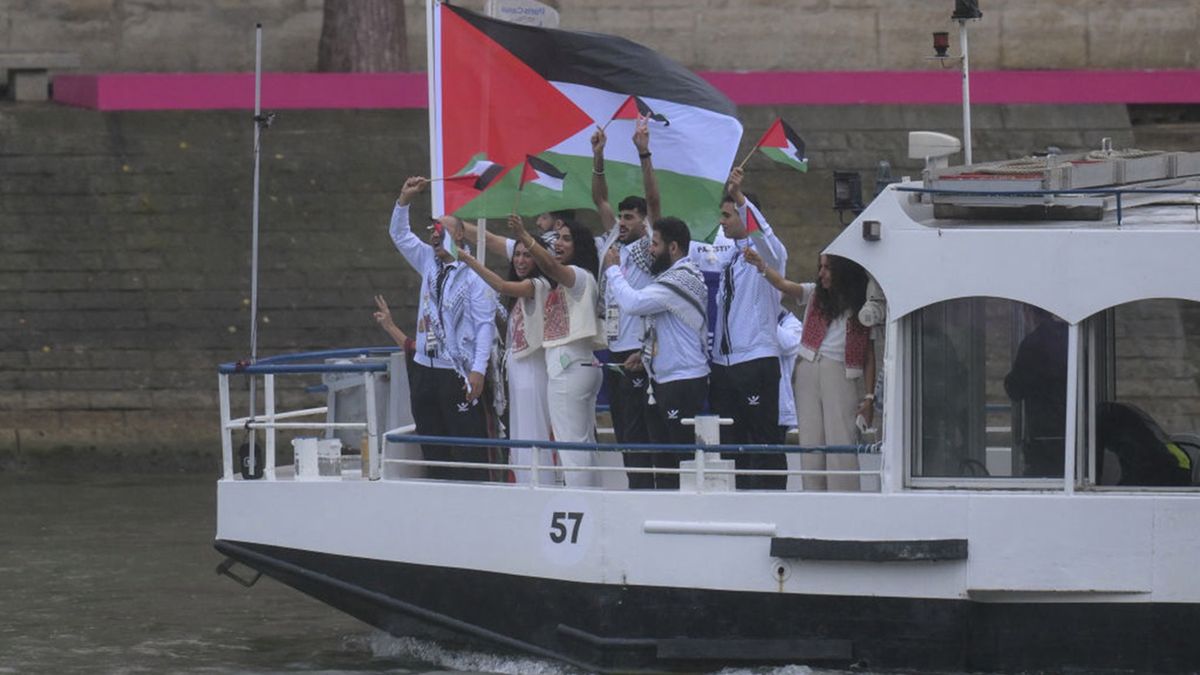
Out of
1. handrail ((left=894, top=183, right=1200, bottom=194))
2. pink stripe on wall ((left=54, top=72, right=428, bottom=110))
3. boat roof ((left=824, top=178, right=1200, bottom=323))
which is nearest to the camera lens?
boat roof ((left=824, top=178, right=1200, bottom=323))

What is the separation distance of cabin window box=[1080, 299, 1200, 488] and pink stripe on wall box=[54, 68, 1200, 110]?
1155cm

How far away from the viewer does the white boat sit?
9.58m

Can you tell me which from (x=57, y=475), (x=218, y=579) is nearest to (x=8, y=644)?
(x=218, y=579)

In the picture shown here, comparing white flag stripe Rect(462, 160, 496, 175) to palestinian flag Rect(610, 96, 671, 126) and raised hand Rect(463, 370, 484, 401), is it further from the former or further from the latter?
raised hand Rect(463, 370, 484, 401)

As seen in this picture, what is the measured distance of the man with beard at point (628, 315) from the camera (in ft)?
35.7

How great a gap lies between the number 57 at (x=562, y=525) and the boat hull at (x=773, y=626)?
192 mm

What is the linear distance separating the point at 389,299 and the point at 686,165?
8695 millimetres

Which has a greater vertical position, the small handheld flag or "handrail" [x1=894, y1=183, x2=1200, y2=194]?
the small handheld flag

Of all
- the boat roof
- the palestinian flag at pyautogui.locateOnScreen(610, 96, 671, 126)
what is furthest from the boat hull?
the palestinian flag at pyautogui.locateOnScreen(610, 96, 671, 126)

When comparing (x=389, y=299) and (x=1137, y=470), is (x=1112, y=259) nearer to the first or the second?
(x=1137, y=470)

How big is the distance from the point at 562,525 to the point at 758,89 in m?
11.9

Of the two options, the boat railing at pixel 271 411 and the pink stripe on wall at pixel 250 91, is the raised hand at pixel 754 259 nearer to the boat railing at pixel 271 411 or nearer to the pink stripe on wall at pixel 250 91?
the boat railing at pixel 271 411

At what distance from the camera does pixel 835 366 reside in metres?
10.4

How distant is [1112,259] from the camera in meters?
9.53
